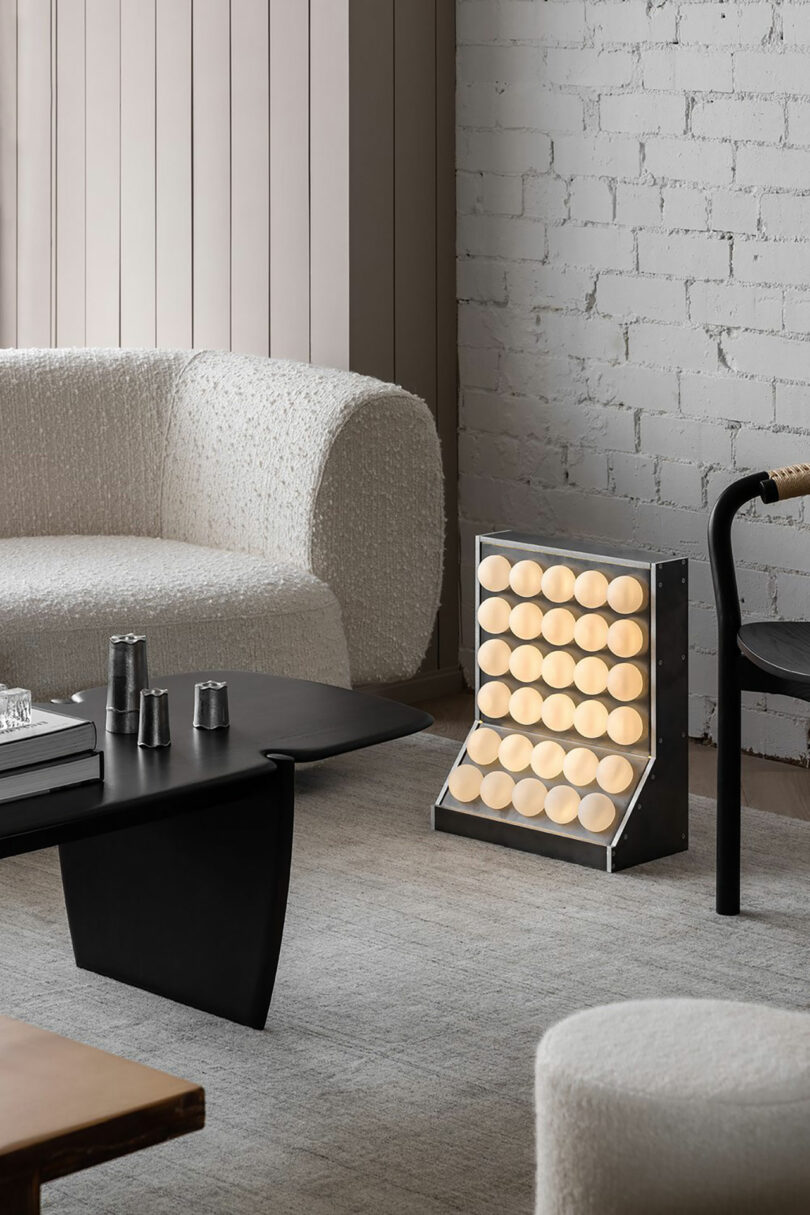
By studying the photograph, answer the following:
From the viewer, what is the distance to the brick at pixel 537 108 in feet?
11.7

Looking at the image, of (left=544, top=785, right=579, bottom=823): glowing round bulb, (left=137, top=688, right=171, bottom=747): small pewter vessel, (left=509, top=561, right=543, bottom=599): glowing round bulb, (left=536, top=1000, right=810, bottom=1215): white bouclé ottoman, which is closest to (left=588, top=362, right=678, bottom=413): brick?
(left=509, top=561, right=543, bottom=599): glowing round bulb

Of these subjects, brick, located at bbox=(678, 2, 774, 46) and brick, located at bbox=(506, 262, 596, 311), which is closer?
brick, located at bbox=(678, 2, 774, 46)

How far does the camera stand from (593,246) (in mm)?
3559

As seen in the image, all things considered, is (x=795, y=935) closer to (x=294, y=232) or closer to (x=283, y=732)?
(x=283, y=732)

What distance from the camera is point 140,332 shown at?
A: 400 cm

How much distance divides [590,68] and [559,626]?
1.25m

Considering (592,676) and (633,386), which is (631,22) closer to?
(633,386)

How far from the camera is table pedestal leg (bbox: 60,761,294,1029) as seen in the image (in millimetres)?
2146

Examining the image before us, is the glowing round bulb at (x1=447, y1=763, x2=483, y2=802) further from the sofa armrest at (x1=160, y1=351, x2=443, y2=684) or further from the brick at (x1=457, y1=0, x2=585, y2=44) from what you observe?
the brick at (x1=457, y1=0, x2=585, y2=44)

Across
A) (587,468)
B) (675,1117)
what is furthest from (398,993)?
(587,468)

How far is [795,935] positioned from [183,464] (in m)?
1.49

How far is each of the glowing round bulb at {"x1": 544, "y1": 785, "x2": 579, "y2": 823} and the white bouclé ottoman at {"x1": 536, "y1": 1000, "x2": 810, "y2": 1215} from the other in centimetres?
146

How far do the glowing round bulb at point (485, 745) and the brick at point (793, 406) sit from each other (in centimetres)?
84

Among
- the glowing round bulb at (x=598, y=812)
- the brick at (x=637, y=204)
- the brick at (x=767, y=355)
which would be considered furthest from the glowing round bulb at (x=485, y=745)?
the brick at (x=637, y=204)
